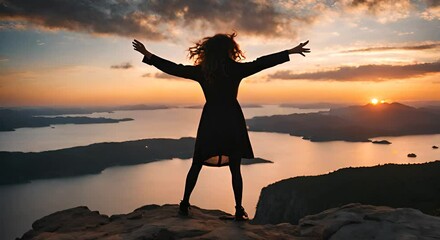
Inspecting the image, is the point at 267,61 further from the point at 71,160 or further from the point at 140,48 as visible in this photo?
Result: the point at 71,160

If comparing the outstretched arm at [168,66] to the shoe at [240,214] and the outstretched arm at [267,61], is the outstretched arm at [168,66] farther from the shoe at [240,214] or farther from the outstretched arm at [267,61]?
the shoe at [240,214]

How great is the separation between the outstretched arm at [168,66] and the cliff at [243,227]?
2694 millimetres

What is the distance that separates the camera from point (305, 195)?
76625 mm

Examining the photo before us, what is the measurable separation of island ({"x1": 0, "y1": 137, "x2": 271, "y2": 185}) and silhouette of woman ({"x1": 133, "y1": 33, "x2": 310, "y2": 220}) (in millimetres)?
146241

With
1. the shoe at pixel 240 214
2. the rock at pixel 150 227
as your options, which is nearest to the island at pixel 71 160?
the rock at pixel 150 227

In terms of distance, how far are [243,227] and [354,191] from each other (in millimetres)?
73296

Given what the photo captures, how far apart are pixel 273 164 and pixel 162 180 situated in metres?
49.6

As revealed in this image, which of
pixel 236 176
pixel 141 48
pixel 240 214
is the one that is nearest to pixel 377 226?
pixel 240 214

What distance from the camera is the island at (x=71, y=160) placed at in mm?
157125

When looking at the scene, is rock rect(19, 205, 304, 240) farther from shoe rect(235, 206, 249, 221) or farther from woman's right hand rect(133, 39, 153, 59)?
woman's right hand rect(133, 39, 153, 59)

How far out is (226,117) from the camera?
592 centimetres

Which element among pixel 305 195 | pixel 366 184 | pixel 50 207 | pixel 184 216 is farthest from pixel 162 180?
pixel 184 216

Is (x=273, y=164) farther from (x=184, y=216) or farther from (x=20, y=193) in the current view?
(x=184, y=216)

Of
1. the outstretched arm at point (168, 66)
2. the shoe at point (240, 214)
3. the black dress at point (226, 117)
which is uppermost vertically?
the outstretched arm at point (168, 66)
